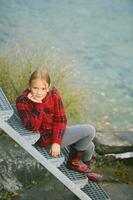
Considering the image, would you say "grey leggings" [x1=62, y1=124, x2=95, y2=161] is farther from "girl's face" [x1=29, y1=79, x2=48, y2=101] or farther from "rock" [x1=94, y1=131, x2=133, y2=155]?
"rock" [x1=94, y1=131, x2=133, y2=155]

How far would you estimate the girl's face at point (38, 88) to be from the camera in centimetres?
468

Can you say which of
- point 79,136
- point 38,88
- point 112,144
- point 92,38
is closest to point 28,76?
point 112,144

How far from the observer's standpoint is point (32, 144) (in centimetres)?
484

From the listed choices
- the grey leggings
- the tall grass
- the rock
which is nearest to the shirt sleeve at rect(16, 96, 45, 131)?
the grey leggings

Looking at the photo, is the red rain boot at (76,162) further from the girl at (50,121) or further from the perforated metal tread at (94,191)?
the perforated metal tread at (94,191)

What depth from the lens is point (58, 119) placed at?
492cm

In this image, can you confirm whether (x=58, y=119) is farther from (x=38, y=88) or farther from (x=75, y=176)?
(x=75, y=176)

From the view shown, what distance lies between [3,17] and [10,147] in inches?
281

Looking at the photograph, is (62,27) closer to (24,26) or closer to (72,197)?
(24,26)

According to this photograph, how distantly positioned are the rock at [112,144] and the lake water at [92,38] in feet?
5.20

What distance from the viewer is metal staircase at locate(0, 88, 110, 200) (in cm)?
460

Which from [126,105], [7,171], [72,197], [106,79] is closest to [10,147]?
[7,171]

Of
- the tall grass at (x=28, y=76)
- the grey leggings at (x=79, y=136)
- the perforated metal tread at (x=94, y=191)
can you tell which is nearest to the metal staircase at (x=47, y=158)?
the perforated metal tread at (x=94, y=191)

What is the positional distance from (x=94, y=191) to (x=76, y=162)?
423mm
